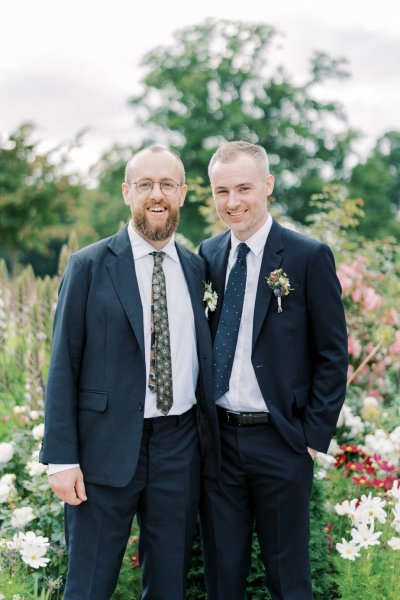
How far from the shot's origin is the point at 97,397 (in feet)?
10.3

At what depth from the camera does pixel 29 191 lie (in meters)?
19.9

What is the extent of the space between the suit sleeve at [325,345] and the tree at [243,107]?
23265 mm

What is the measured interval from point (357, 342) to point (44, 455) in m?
3.76

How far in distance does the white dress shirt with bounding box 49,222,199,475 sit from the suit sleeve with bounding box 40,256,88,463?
0.28 metres

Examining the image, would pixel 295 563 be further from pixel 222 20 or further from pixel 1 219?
pixel 222 20

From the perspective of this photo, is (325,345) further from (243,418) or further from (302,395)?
(243,418)

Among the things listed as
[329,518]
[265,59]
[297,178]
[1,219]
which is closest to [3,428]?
[329,518]

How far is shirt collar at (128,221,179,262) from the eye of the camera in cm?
334

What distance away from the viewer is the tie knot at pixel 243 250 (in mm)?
3415

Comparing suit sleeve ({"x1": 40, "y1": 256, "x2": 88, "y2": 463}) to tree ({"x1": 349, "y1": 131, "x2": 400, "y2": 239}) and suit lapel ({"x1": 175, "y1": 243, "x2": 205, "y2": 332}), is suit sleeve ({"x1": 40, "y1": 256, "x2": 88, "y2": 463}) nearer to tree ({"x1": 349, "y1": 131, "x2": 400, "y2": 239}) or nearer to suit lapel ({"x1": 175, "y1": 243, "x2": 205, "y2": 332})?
suit lapel ({"x1": 175, "y1": 243, "x2": 205, "y2": 332})

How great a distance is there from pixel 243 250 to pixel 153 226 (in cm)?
44

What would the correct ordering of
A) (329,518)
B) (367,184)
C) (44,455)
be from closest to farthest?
(44,455) → (329,518) → (367,184)

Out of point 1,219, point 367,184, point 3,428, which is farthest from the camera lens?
point 367,184

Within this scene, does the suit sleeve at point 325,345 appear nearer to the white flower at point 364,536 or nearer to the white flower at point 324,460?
the white flower at point 364,536
